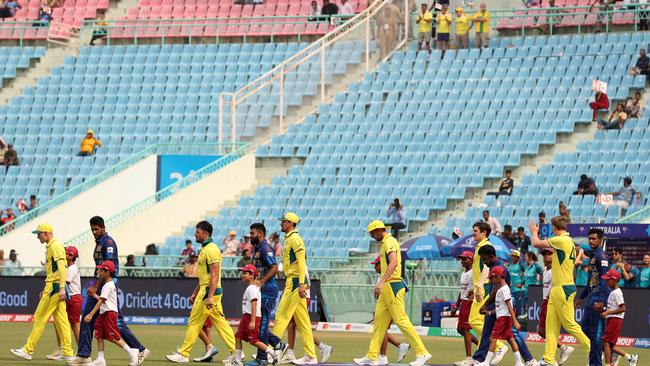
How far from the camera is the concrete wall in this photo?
136 ft

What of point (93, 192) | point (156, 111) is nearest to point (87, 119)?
point (156, 111)

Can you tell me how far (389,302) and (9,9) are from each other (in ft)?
115

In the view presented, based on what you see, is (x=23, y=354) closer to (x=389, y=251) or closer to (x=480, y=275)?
(x=389, y=251)

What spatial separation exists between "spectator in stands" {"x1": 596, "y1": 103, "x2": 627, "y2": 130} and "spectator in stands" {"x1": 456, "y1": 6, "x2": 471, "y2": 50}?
6537mm

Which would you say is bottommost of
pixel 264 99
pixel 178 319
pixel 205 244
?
pixel 178 319

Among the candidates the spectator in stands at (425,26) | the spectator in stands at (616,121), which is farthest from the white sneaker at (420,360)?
the spectator in stands at (425,26)

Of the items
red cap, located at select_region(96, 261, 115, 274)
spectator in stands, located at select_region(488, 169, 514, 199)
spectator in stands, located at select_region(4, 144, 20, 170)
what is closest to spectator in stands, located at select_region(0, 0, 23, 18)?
spectator in stands, located at select_region(4, 144, 20, 170)

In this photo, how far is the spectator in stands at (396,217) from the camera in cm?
3738

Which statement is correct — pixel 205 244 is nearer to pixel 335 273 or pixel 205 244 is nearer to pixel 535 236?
pixel 535 236

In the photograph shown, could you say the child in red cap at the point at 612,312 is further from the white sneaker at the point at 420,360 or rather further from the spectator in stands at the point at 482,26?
the spectator in stands at the point at 482,26

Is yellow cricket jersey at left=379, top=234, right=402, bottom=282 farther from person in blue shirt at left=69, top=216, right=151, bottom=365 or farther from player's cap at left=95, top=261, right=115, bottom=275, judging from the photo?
player's cap at left=95, top=261, right=115, bottom=275

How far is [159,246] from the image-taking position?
40750 mm

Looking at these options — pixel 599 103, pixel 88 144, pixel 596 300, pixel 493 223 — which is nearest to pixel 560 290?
pixel 596 300

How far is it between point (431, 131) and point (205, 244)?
799 inches
